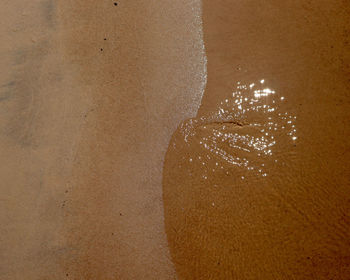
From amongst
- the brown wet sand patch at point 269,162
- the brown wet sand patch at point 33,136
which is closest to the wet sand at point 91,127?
the brown wet sand patch at point 33,136

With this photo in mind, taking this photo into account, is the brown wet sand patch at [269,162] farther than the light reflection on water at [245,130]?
No

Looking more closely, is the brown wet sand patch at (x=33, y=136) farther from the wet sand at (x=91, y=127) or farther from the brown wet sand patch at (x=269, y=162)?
the brown wet sand patch at (x=269, y=162)

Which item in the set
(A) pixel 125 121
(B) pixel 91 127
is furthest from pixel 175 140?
(B) pixel 91 127

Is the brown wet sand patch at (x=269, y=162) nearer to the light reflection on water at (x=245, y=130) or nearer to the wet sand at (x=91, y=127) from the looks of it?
the light reflection on water at (x=245, y=130)

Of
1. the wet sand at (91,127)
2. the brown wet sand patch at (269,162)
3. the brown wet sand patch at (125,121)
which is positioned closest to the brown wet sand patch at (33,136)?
the wet sand at (91,127)

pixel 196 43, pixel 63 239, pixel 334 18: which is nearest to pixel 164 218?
pixel 63 239

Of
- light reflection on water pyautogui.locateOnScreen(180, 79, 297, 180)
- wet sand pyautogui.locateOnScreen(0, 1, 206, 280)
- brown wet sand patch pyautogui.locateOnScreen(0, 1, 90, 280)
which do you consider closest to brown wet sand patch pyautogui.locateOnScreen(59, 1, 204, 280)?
wet sand pyautogui.locateOnScreen(0, 1, 206, 280)
